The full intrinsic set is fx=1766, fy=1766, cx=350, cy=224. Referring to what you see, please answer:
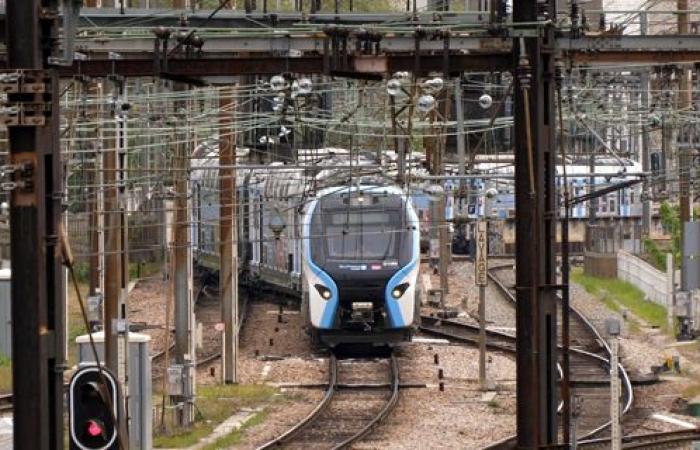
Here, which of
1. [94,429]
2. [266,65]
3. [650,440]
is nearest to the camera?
[94,429]

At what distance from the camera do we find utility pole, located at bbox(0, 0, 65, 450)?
9641mm

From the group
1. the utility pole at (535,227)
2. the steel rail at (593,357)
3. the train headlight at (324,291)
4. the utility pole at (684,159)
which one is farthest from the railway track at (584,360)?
the utility pole at (535,227)

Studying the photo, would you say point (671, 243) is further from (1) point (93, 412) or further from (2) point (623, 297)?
(1) point (93, 412)

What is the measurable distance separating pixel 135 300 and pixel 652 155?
14.3m

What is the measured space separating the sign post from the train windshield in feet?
4.13

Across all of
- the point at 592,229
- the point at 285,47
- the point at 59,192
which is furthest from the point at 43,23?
the point at 592,229

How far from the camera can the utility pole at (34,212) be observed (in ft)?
31.6

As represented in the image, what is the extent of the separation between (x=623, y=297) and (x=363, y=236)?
11.6 m

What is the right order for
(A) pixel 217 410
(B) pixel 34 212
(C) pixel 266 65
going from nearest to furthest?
1. (B) pixel 34 212
2. (C) pixel 266 65
3. (A) pixel 217 410

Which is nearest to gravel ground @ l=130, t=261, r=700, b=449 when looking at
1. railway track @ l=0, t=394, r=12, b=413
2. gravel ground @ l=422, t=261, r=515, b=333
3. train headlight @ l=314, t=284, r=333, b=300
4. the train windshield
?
gravel ground @ l=422, t=261, r=515, b=333

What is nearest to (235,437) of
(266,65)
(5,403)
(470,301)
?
(5,403)

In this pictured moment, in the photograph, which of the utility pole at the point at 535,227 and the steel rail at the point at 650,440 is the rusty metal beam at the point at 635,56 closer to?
the utility pole at the point at 535,227

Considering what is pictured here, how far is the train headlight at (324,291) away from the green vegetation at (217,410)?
2.51m

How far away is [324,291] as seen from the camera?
25.7 m
